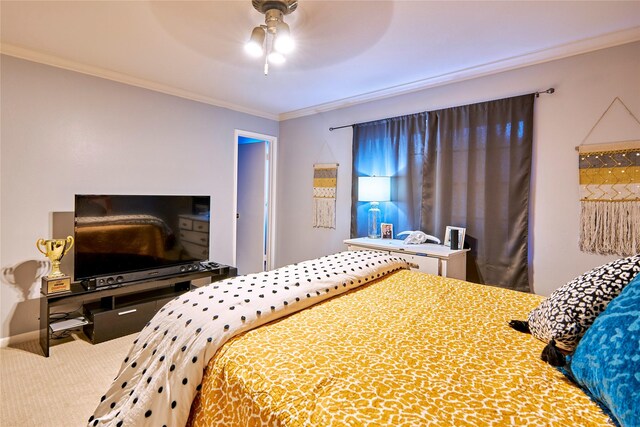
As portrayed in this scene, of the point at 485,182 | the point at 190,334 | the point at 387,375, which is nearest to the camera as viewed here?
the point at 387,375

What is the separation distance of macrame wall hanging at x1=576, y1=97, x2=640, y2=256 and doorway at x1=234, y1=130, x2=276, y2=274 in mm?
3660

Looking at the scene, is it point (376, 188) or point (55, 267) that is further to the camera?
point (376, 188)

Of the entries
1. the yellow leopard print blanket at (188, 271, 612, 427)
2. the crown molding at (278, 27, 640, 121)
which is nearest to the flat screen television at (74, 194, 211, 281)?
the crown molding at (278, 27, 640, 121)

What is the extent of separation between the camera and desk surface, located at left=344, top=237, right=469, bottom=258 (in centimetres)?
283

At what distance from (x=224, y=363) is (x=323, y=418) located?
438mm

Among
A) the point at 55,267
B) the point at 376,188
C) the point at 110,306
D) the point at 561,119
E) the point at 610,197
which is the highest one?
the point at 561,119

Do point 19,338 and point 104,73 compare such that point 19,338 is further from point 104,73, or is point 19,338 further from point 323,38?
point 323,38

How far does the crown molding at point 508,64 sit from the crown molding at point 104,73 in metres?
1.51

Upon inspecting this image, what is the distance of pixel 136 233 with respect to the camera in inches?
124

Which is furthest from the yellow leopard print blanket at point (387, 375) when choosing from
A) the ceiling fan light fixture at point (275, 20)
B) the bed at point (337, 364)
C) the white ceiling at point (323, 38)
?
the white ceiling at point (323, 38)

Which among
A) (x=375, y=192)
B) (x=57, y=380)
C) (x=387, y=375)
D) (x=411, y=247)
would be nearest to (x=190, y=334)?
(x=387, y=375)

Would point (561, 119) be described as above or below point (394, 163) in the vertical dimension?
above

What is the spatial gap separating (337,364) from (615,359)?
0.73 meters

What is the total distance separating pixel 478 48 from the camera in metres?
2.59
